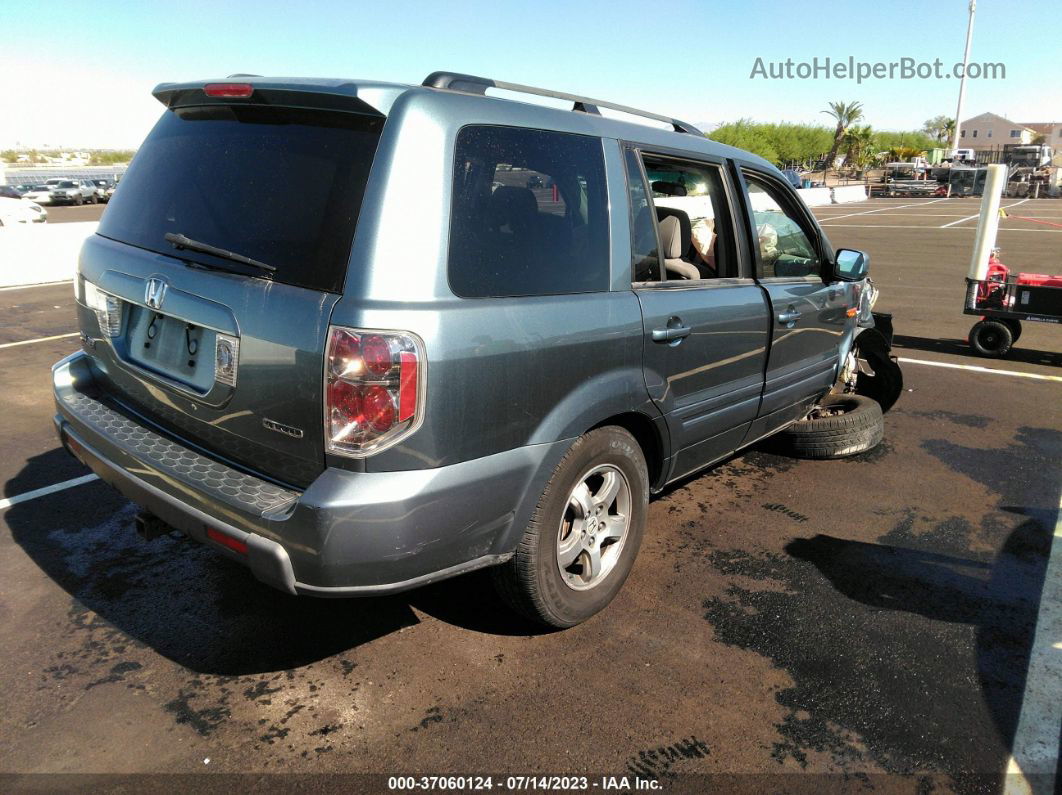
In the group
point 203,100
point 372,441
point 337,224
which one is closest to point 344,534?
point 372,441

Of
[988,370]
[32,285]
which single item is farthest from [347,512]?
[32,285]

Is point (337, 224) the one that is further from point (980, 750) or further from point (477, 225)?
point (980, 750)

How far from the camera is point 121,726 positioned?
98.8 inches

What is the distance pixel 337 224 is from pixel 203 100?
0.94 m

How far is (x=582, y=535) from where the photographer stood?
9.87 feet

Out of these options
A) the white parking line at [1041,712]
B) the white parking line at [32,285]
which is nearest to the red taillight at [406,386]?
the white parking line at [1041,712]

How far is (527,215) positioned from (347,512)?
3.90 feet

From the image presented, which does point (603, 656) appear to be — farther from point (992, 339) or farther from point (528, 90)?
point (992, 339)

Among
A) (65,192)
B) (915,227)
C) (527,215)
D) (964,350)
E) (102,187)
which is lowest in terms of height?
(964,350)

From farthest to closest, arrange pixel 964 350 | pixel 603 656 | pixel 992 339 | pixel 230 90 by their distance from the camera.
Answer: pixel 964 350 → pixel 992 339 → pixel 603 656 → pixel 230 90

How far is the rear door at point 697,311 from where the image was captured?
3121mm

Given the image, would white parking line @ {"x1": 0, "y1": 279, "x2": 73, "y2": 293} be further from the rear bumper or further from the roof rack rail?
the roof rack rail

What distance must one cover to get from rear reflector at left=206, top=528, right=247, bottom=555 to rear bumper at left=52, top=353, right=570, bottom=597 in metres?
0.02

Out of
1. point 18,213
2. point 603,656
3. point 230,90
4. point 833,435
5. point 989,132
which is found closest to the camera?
point 230,90
